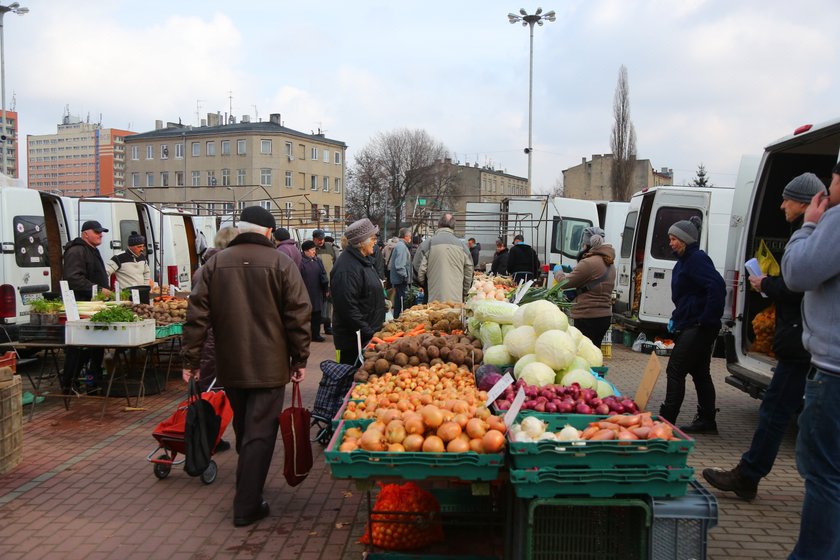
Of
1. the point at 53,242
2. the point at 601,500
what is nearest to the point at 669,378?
the point at 601,500

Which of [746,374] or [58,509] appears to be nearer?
[58,509]

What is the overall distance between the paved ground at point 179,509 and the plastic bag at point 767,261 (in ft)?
5.38

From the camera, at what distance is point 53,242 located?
34.8 ft

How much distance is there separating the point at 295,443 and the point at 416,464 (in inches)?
64.8

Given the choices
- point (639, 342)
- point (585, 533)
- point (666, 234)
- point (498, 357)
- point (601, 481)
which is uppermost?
point (666, 234)

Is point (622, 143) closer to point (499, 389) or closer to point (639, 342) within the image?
point (639, 342)

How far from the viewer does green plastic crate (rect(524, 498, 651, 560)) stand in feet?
10.9

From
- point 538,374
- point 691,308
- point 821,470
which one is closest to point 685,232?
point 691,308

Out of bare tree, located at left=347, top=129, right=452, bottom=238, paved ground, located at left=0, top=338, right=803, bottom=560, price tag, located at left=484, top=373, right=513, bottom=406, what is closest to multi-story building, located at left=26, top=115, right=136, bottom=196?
bare tree, located at left=347, top=129, right=452, bottom=238

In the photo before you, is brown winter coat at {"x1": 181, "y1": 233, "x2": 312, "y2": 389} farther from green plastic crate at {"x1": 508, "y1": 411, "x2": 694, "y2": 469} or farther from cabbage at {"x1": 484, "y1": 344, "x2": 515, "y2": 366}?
green plastic crate at {"x1": 508, "y1": 411, "x2": 694, "y2": 469}

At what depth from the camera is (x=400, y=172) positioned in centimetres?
6481

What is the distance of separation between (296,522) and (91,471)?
2168mm

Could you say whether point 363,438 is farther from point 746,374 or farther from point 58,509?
point 746,374

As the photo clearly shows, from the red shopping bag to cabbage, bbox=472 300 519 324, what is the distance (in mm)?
1765
